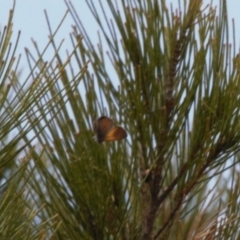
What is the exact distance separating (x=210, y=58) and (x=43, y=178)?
1.18 ft

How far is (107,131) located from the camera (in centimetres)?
139

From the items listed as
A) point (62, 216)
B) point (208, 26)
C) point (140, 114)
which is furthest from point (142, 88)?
point (62, 216)

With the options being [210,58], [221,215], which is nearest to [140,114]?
[210,58]

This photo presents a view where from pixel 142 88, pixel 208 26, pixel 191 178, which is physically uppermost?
pixel 208 26

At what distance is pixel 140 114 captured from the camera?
145cm

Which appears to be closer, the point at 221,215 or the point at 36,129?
the point at 36,129

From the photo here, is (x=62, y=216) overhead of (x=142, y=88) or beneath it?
beneath

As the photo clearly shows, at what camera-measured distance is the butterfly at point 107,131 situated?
139cm

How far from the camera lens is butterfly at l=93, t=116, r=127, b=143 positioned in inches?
54.6

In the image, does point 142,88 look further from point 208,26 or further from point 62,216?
point 62,216

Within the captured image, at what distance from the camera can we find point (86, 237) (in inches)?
57.9

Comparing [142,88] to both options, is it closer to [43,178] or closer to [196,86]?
[196,86]

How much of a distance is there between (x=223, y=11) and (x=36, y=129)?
369 millimetres

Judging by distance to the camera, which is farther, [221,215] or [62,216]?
[221,215]
